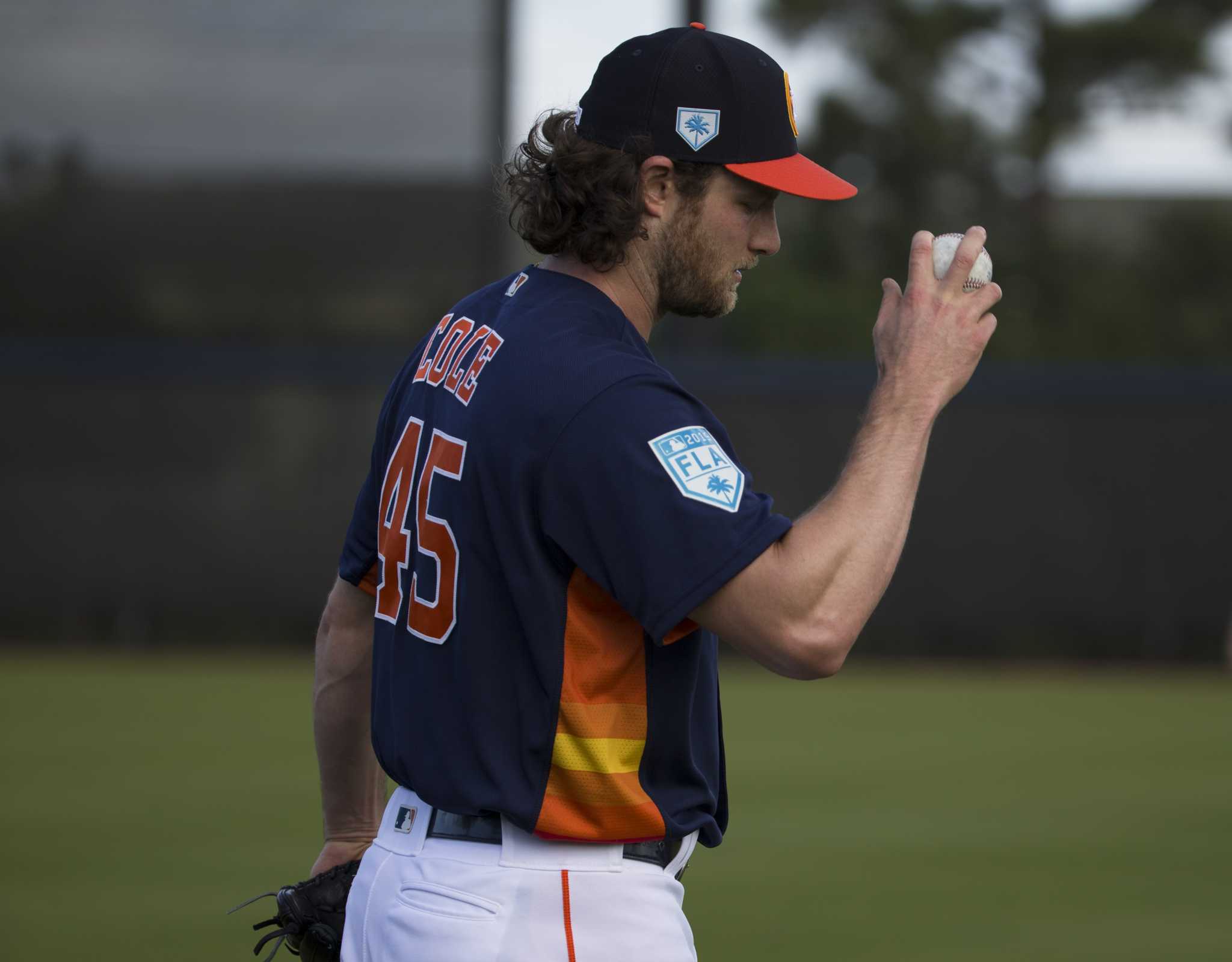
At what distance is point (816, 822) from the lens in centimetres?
771

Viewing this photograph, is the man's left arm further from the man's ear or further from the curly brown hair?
the man's ear

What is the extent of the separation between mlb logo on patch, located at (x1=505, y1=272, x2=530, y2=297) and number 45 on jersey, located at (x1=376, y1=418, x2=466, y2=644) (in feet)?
0.79

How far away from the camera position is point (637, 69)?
8.14ft

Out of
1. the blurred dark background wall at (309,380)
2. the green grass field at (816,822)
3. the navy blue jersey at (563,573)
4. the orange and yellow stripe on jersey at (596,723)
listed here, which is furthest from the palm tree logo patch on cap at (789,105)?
the blurred dark background wall at (309,380)

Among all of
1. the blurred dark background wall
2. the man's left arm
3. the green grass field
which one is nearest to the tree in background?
the blurred dark background wall

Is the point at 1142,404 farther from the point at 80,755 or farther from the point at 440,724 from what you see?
the point at 440,724

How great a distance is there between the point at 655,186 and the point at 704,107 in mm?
136

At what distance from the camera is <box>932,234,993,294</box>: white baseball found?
2.41m

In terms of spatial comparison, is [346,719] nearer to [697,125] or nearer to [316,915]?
[316,915]

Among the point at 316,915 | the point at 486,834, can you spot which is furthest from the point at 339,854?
the point at 486,834

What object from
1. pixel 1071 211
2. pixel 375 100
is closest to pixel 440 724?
pixel 375 100

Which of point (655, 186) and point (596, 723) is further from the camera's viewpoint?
point (655, 186)

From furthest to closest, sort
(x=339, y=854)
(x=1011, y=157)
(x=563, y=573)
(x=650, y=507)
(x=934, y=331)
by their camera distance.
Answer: (x=1011, y=157), (x=339, y=854), (x=934, y=331), (x=563, y=573), (x=650, y=507)

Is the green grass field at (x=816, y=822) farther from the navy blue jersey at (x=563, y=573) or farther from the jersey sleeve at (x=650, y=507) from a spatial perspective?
the jersey sleeve at (x=650, y=507)
